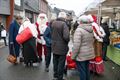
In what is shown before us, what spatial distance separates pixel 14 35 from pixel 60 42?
3.54 meters

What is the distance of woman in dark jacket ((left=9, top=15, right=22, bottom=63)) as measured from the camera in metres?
11.5

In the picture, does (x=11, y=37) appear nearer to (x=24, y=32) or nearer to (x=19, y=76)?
(x=24, y=32)

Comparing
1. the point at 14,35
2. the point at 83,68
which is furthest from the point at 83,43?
the point at 14,35

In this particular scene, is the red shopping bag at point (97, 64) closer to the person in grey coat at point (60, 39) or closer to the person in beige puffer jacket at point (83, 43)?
the person in grey coat at point (60, 39)

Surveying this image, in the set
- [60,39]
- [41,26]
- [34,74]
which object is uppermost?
[41,26]

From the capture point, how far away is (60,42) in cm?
857

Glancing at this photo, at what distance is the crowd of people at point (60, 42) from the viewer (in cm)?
748

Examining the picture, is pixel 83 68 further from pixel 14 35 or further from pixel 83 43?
pixel 14 35

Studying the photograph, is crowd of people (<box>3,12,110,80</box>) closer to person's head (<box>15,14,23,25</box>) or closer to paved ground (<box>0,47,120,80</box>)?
person's head (<box>15,14,23,25</box>)

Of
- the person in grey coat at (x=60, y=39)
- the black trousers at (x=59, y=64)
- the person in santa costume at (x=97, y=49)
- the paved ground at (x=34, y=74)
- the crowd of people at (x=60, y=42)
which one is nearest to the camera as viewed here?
the crowd of people at (x=60, y=42)

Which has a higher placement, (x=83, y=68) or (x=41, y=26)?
(x=41, y=26)

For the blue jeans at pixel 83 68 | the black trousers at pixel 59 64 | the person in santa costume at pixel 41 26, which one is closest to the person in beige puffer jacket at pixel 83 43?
the blue jeans at pixel 83 68

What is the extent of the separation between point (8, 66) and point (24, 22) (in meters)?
1.80

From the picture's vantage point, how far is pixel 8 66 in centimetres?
1179
